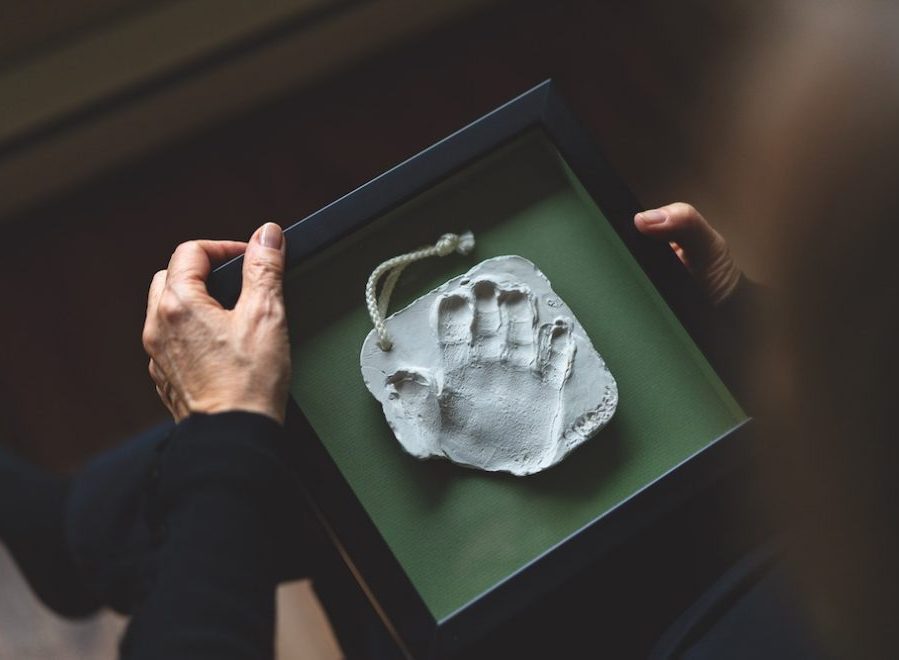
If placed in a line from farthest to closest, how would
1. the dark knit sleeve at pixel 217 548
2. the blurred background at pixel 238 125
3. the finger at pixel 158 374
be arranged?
the blurred background at pixel 238 125 < the finger at pixel 158 374 < the dark knit sleeve at pixel 217 548

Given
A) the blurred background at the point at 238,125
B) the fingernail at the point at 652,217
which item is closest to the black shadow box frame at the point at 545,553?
the fingernail at the point at 652,217

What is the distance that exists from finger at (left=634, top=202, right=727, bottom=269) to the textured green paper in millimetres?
28

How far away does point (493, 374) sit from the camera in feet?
1.94

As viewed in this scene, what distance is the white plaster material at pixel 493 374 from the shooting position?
579mm

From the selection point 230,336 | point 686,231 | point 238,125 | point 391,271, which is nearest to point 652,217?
point 686,231

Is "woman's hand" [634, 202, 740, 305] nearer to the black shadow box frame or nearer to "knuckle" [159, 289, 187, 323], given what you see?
the black shadow box frame

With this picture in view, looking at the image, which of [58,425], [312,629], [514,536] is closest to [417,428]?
[514,536]

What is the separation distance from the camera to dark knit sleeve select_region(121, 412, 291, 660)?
53cm

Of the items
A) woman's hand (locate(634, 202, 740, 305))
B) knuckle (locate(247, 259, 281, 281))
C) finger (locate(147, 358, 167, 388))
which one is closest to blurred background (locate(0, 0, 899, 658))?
woman's hand (locate(634, 202, 740, 305))

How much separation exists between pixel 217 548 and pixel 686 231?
441 mm

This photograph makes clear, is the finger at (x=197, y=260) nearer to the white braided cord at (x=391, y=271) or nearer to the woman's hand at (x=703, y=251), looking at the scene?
the white braided cord at (x=391, y=271)

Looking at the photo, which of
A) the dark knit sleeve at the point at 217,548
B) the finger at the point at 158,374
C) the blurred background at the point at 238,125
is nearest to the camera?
the dark knit sleeve at the point at 217,548

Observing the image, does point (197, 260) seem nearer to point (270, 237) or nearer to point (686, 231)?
point (270, 237)

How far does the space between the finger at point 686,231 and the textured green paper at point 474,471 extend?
3 cm
